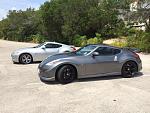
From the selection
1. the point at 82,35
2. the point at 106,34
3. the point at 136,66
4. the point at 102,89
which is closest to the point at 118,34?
the point at 106,34

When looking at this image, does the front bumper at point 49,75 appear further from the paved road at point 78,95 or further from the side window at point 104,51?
the side window at point 104,51

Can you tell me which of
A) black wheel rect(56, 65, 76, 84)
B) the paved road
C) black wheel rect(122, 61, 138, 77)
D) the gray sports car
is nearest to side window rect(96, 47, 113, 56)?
the gray sports car

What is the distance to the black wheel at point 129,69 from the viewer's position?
11031 millimetres

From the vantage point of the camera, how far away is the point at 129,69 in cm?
1112

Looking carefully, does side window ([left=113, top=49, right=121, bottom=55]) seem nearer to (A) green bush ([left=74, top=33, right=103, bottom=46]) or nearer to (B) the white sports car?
(B) the white sports car

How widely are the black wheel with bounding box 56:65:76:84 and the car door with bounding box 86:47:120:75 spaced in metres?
Answer: 0.57

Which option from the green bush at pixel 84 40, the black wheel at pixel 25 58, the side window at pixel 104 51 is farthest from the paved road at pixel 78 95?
the green bush at pixel 84 40

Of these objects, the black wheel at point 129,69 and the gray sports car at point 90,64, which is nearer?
the gray sports car at point 90,64

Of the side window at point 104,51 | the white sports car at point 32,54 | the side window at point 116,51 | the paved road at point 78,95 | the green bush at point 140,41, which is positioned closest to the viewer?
the paved road at point 78,95

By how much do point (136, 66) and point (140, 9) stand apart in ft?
50.3

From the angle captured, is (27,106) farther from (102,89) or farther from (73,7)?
(73,7)

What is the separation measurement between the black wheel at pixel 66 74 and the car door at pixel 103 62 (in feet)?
1.86

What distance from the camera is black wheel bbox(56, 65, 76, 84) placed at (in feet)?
32.4

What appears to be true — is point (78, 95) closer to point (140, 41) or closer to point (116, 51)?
point (116, 51)
